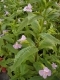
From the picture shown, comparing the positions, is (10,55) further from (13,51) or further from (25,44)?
(25,44)

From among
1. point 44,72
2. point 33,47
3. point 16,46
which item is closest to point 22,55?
point 33,47

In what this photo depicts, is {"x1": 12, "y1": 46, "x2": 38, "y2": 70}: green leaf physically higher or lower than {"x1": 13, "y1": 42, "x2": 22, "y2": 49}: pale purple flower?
higher

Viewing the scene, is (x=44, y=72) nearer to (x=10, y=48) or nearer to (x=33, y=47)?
(x=33, y=47)

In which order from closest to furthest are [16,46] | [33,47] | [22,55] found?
1. [22,55]
2. [33,47]
3. [16,46]

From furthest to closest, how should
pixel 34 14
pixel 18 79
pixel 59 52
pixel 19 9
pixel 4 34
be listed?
pixel 19 9, pixel 4 34, pixel 59 52, pixel 18 79, pixel 34 14

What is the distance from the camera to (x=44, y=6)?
5.47 ft

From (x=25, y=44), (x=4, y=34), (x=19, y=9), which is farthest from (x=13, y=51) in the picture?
(x=19, y=9)

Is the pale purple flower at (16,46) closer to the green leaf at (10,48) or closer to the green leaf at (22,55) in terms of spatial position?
the green leaf at (10,48)

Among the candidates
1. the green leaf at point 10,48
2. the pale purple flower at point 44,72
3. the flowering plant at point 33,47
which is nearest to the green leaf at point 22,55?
the flowering plant at point 33,47

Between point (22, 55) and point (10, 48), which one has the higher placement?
point (22, 55)

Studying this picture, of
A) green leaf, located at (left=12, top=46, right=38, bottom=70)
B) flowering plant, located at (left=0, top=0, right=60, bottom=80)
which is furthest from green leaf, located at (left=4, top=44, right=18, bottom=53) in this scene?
green leaf, located at (left=12, top=46, right=38, bottom=70)

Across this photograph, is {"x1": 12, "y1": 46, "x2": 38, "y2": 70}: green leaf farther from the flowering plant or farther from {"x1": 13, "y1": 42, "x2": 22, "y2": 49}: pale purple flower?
{"x1": 13, "y1": 42, "x2": 22, "y2": 49}: pale purple flower

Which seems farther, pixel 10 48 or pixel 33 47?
pixel 10 48

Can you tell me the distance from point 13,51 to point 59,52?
41cm
